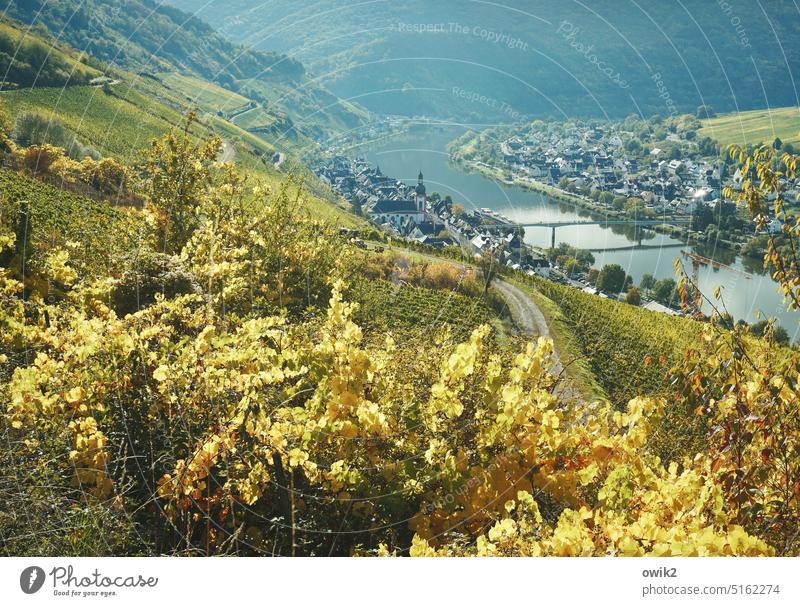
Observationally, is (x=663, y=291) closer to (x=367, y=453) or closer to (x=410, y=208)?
(x=410, y=208)

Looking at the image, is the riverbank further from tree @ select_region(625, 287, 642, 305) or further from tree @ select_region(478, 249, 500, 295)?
tree @ select_region(478, 249, 500, 295)

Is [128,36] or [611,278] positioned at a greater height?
[128,36]

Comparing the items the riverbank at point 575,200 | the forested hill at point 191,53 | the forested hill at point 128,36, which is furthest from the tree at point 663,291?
the forested hill at point 128,36

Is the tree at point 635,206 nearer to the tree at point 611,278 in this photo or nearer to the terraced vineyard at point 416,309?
the tree at point 611,278

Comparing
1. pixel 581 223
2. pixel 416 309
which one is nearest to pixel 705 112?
pixel 581 223

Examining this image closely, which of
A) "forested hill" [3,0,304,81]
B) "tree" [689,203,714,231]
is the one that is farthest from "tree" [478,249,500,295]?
"forested hill" [3,0,304,81]
